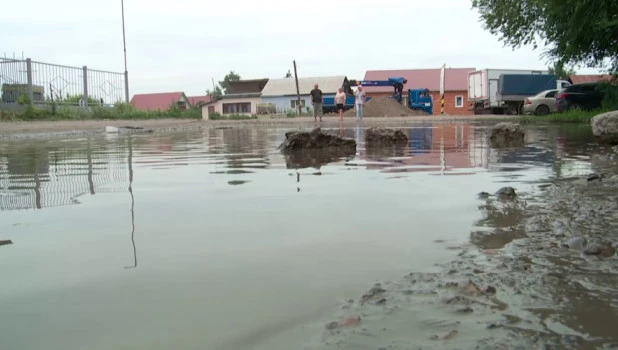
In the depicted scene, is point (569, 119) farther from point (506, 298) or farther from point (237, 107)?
point (237, 107)

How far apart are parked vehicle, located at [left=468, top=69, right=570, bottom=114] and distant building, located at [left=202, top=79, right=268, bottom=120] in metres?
25.7

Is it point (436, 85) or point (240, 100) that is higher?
point (436, 85)

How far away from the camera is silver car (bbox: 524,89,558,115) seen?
2788 centimetres

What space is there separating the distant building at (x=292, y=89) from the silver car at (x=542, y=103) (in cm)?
2705

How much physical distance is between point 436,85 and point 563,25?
136 ft

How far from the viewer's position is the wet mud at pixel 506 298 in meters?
1.58

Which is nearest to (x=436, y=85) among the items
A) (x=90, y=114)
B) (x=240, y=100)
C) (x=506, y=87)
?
(x=506, y=87)

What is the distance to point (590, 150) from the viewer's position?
7.30 m

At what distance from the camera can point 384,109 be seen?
120ft

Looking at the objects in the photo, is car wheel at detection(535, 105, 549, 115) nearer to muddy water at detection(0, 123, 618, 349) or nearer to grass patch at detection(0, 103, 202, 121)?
grass patch at detection(0, 103, 202, 121)

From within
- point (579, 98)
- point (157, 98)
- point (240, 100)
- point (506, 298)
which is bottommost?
point (506, 298)

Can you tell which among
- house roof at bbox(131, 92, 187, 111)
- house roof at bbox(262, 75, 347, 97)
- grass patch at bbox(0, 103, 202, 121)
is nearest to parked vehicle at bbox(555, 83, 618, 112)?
grass patch at bbox(0, 103, 202, 121)

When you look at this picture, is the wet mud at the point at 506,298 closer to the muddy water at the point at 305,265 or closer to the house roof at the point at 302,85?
the muddy water at the point at 305,265

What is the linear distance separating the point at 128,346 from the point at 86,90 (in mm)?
24346
